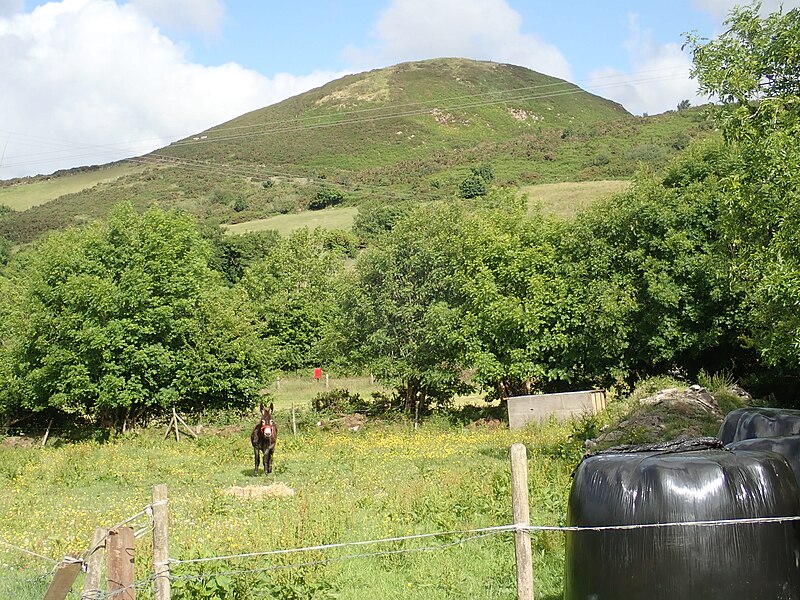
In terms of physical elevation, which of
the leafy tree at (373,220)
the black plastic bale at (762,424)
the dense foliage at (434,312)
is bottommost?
the black plastic bale at (762,424)

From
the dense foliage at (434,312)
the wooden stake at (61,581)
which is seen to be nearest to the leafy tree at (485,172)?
the dense foliage at (434,312)

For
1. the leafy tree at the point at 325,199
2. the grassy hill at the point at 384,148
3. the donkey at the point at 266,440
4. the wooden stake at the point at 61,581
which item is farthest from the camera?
the leafy tree at the point at 325,199

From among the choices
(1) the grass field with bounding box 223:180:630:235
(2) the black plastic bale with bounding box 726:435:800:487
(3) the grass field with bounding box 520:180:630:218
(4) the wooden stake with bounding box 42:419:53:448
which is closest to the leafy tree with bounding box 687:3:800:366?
(2) the black plastic bale with bounding box 726:435:800:487

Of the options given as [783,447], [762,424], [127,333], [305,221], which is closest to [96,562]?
[783,447]

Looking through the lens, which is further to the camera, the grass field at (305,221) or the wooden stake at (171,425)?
the grass field at (305,221)

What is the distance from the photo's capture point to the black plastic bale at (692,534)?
20.0 ft

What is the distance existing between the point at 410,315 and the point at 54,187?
111m

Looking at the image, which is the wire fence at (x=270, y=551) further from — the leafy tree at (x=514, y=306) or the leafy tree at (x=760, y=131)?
the leafy tree at (x=514, y=306)

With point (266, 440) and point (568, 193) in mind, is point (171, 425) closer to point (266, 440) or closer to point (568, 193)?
point (266, 440)

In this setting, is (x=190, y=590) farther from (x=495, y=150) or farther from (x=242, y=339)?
(x=495, y=150)

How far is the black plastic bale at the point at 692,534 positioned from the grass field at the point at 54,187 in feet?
395

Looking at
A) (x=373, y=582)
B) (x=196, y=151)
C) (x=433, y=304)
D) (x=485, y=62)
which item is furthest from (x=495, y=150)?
(x=373, y=582)

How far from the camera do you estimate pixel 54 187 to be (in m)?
127

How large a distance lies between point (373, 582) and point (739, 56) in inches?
442
